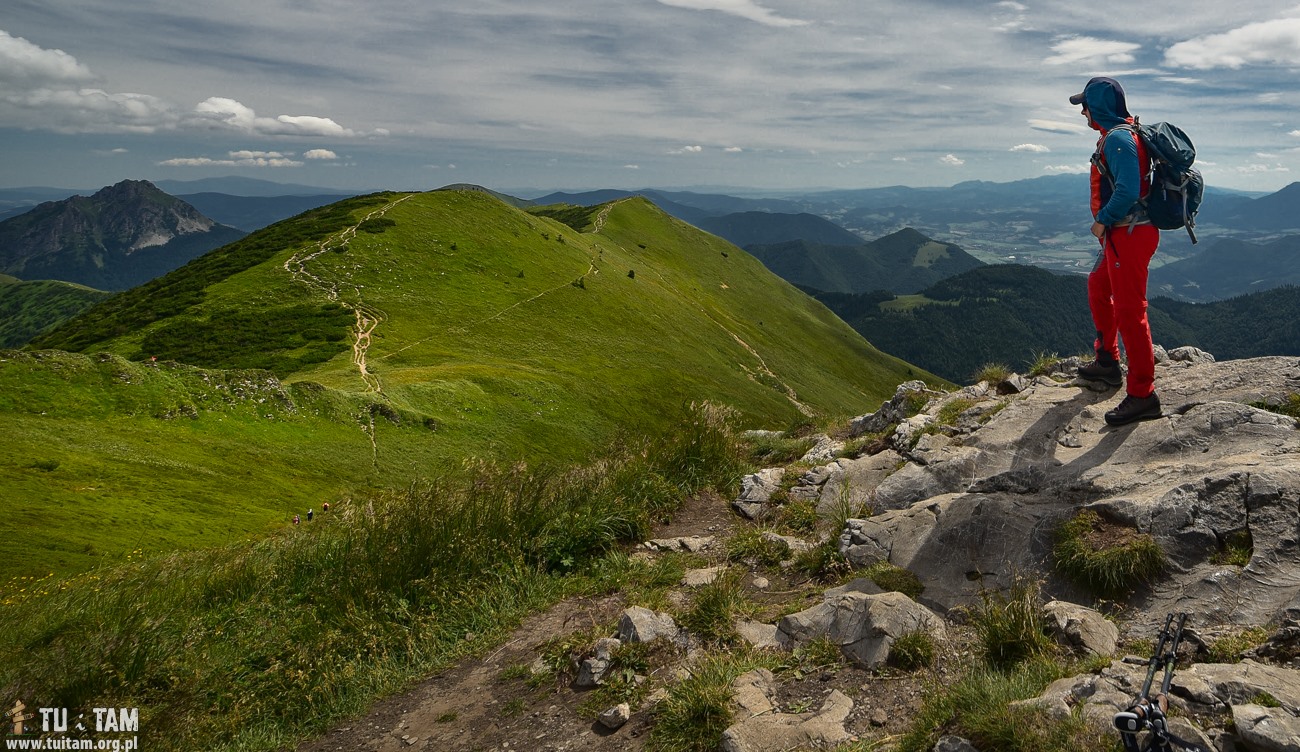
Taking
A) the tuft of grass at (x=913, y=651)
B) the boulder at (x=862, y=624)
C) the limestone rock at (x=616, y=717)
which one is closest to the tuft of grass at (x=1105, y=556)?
the boulder at (x=862, y=624)

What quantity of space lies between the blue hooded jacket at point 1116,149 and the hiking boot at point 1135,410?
264 centimetres

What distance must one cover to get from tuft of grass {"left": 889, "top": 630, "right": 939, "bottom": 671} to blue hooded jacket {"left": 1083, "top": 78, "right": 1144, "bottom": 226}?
6.55 m

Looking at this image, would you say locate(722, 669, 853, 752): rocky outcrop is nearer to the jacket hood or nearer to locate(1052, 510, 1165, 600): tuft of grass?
locate(1052, 510, 1165, 600): tuft of grass

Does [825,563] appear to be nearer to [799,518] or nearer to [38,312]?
[799,518]

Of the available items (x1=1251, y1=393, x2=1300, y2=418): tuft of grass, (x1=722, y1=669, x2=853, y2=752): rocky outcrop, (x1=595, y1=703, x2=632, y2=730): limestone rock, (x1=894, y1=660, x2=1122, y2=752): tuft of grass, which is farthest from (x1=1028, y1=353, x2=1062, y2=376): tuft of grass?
(x1=595, y1=703, x2=632, y2=730): limestone rock

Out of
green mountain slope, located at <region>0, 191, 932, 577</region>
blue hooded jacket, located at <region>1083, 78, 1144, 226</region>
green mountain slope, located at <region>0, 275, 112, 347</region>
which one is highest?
blue hooded jacket, located at <region>1083, 78, 1144, 226</region>

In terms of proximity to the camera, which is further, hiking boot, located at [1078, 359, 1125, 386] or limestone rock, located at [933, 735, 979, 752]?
hiking boot, located at [1078, 359, 1125, 386]

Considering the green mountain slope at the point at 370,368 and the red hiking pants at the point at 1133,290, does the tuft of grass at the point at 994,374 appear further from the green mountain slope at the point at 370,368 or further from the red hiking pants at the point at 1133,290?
the green mountain slope at the point at 370,368

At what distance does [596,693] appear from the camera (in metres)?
6.28

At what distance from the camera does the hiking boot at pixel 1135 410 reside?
9148 mm

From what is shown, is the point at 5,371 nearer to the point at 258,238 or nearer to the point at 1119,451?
the point at 1119,451

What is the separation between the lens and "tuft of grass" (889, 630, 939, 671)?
604cm

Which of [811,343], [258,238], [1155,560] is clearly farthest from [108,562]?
[811,343]

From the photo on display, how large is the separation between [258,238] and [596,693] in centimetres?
8552
